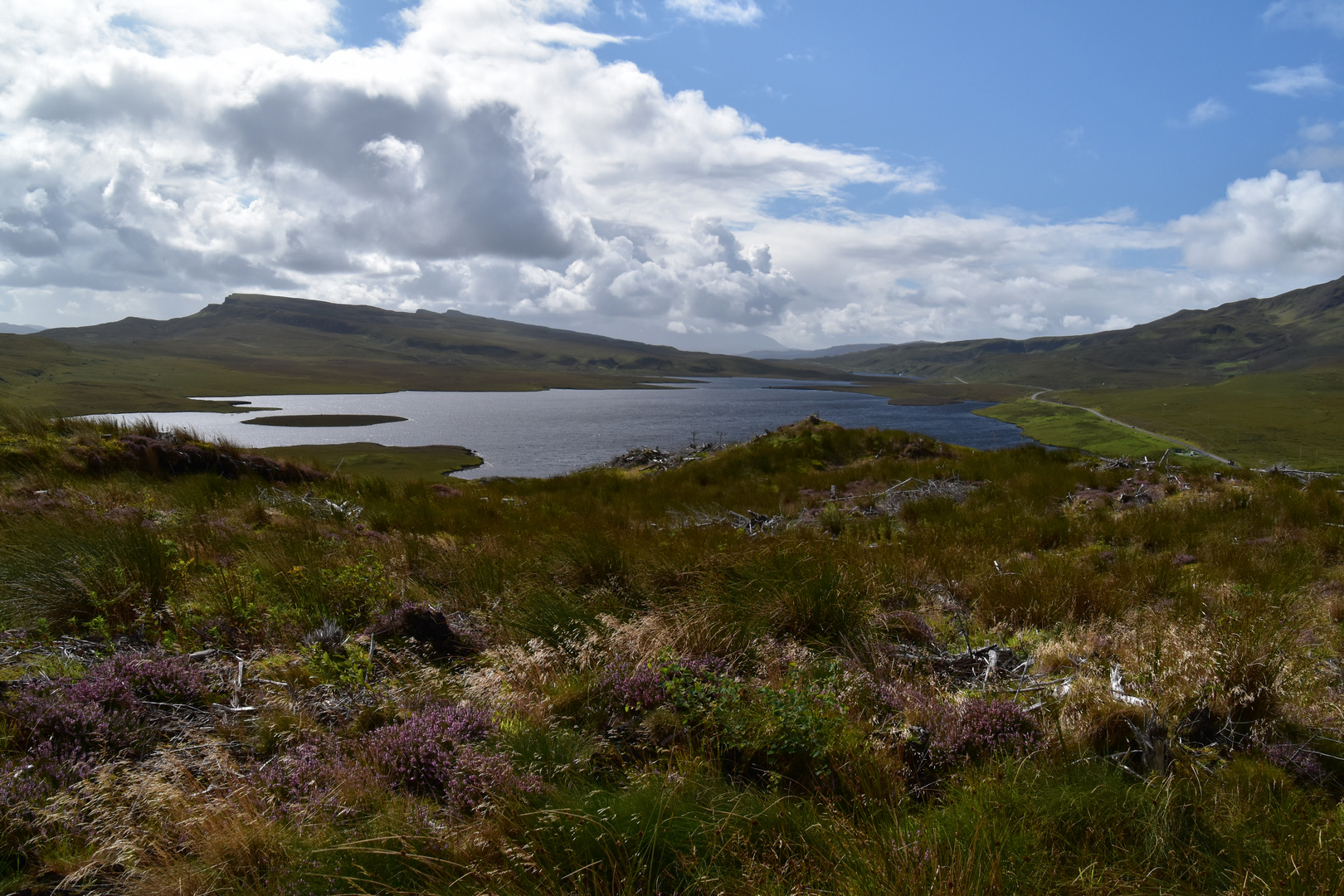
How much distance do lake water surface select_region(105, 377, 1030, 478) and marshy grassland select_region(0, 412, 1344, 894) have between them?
906 inches

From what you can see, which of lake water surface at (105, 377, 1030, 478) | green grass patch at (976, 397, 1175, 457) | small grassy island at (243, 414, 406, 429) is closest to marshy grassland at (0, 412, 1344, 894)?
lake water surface at (105, 377, 1030, 478)

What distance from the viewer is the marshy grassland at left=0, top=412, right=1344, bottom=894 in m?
2.40

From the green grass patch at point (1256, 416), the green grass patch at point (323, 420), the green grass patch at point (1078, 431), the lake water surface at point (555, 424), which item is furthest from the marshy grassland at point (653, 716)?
the green grass patch at point (323, 420)

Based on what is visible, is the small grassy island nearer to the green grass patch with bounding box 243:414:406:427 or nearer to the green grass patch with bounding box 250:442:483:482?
the green grass patch with bounding box 243:414:406:427

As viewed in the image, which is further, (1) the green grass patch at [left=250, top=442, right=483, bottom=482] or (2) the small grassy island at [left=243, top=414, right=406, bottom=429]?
(2) the small grassy island at [left=243, top=414, right=406, bottom=429]

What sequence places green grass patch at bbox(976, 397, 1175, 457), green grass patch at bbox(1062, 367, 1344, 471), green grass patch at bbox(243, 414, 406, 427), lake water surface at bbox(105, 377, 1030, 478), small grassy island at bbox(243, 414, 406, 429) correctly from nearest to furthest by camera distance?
1. green grass patch at bbox(976, 397, 1175, 457)
2. green grass patch at bbox(1062, 367, 1344, 471)
3. lake water surface at bbox(105, 377, 1030, 478)
4. small grassy island at bbox(243, 414, 406, 429)
5. green grass patch at bbox(243, 414, 406, 427)

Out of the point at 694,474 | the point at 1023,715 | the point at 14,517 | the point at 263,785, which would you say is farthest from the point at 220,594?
the point at 694,474

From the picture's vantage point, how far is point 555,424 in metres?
70.5

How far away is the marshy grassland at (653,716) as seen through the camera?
2396mm

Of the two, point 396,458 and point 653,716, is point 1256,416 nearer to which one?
point 396,458

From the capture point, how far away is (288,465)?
587 inches

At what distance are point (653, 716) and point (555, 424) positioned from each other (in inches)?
2692

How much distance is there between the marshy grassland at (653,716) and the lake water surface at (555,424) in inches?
906

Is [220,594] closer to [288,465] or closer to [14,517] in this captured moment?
[14,517]
